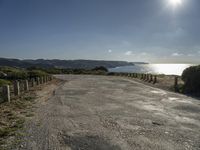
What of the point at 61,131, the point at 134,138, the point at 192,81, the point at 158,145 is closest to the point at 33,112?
the point at 61,131

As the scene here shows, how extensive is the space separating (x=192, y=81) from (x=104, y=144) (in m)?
12.5

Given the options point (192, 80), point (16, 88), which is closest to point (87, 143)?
point (16, 88)

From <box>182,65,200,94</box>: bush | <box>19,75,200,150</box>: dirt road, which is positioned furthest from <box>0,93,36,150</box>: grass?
<box>182,65,200,94</box>: bush

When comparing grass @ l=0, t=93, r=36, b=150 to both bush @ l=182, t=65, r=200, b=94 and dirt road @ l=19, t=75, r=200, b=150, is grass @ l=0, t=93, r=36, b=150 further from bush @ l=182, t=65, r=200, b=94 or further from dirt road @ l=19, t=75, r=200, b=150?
bush @ l=182, t=65, r=200, b=94

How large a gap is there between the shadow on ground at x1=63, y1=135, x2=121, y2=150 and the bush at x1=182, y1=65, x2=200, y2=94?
11.7 meters

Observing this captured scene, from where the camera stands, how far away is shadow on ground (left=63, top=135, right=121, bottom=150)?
484 centimetres

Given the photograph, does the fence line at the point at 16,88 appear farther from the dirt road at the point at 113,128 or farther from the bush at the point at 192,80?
the bush at the point at 192,80

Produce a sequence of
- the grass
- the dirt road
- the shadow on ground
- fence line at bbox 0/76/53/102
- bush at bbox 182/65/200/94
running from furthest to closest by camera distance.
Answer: bush at bbox 182/65/200/94 < fence line at bbox 0/76/53/102 < the grass < the dirt road < the shadow on ground

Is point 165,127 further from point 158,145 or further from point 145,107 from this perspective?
point 145,107

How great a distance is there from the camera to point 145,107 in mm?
9547

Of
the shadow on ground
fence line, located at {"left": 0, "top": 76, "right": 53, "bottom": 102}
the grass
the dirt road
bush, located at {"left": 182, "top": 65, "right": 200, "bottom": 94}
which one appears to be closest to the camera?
the shadow on ground

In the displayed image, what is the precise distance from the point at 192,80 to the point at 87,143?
499 inches

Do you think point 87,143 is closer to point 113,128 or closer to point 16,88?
point 113,128

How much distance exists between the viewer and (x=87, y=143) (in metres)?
5.09
